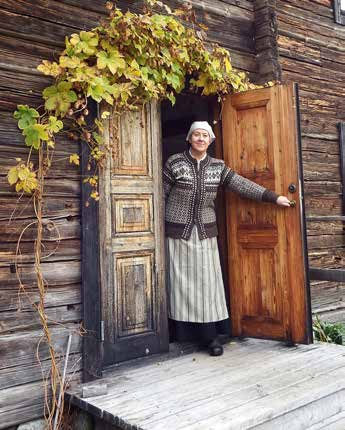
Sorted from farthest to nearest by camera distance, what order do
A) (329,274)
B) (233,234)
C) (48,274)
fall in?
(329,274) < (233,234) < (48,274)

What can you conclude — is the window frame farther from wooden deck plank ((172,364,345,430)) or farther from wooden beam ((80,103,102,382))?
wooden deck plank ((172,364,345,430))

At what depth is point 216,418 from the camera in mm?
2645

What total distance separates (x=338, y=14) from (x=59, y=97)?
173 inches

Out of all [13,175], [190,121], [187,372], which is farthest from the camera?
[190,121]

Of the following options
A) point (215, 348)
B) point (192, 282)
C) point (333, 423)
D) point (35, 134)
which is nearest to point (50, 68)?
point (35, 134)

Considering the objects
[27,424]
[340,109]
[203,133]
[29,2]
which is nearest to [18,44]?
[29,2]

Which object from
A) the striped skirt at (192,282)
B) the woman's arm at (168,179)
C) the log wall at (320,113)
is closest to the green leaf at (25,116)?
the woman's arm at (168,179)

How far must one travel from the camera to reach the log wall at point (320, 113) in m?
5.48

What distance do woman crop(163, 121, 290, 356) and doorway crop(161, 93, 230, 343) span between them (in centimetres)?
41

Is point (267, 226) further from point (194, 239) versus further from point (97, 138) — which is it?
point (97, 138)

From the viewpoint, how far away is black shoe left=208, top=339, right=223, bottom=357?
Answer: 12.7 feet

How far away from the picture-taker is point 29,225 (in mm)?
3092

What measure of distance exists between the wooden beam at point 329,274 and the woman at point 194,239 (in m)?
1.02

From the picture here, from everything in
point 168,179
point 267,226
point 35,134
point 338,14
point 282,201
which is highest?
point 338,14
